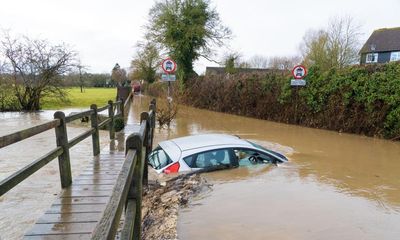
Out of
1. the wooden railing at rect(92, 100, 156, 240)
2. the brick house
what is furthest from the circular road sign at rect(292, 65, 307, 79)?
the brick house

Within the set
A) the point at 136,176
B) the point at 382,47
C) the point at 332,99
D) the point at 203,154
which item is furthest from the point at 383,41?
the point at 136,176

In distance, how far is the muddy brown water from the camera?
17.1ft

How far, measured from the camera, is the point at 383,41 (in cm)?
4622

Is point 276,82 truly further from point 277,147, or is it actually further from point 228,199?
point 228,199

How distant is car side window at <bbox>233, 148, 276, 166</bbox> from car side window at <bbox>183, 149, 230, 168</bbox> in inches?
9.4

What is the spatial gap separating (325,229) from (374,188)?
2763 millimetres

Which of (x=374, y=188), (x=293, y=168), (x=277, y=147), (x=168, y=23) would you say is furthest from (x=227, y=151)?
(x=168, y=23)

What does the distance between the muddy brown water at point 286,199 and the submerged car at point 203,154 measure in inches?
9.1

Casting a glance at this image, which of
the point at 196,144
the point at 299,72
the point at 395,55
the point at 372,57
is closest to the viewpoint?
the point at 196,144

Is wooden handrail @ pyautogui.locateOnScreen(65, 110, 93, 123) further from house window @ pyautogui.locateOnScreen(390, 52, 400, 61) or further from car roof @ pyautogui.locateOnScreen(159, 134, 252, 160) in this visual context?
house window @ pyautogui.locateOnScreen(390, 52, 400, 61)

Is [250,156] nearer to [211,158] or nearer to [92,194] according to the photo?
[211,158]

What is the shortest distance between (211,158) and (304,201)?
6.51 feet

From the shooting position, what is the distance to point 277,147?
1202cm

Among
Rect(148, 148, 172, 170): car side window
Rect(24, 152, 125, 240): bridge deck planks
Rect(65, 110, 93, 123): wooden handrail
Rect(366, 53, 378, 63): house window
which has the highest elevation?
Rect(366, 53, 378, 63): house window
